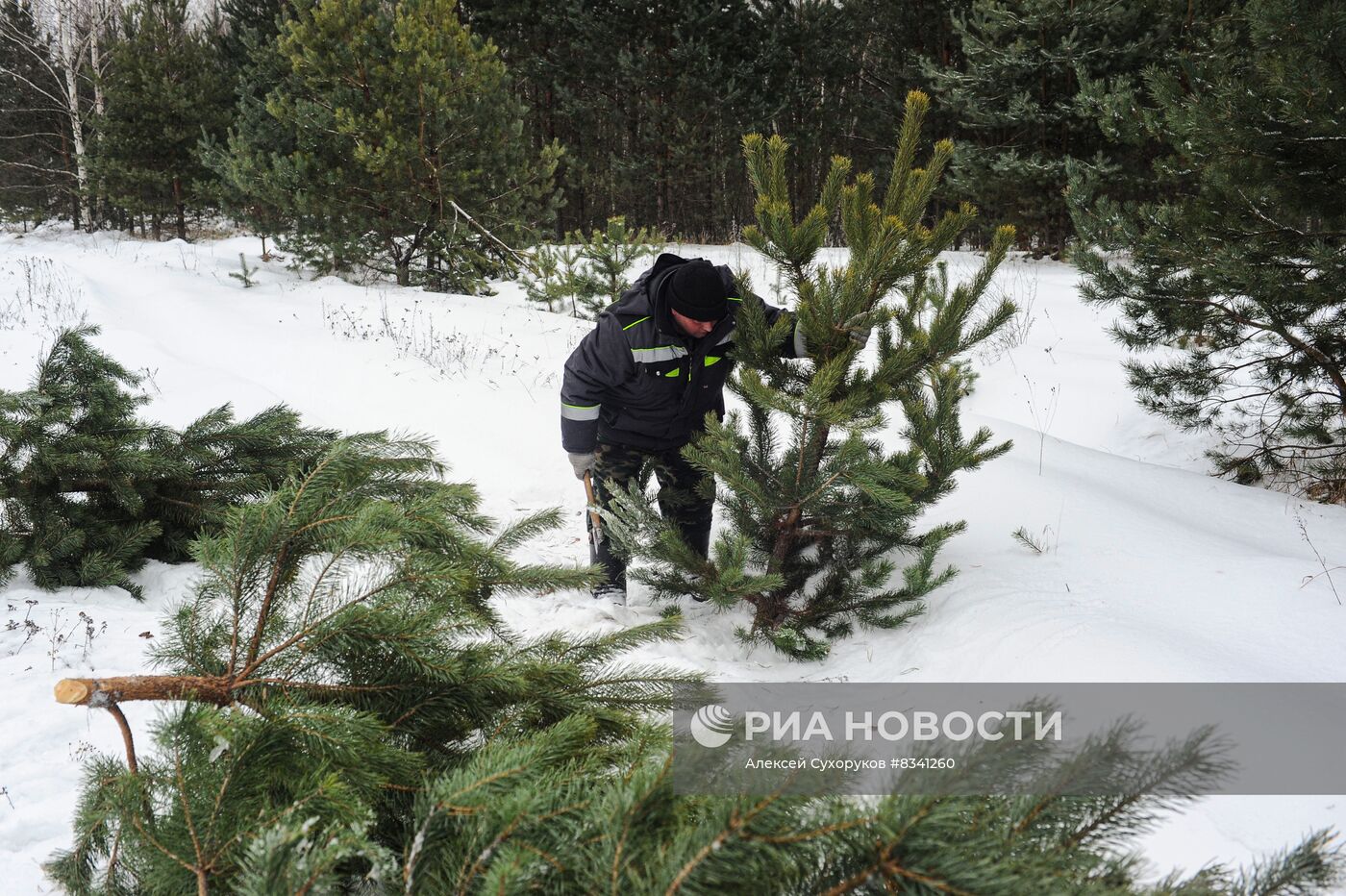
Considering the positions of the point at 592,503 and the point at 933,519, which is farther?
the point at 933,519

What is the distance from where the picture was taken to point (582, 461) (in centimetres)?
→ 406

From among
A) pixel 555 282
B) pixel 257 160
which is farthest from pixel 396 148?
pixel 555 282

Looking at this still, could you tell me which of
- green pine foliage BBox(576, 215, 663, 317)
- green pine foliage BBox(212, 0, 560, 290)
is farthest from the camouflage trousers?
green pine foliage BBox(212, 0, 560, 290)

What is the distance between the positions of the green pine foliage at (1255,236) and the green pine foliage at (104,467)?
5452 millimetres

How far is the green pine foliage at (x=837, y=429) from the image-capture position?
3014 millimetres

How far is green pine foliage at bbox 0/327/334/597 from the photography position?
292 centimetres

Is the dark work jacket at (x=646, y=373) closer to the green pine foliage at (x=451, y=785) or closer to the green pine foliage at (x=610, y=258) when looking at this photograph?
the green pine foliage at (x=451, y=785)

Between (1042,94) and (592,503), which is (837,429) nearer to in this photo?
(592,503)

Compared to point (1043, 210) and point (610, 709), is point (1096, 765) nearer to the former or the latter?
point (610, 709)

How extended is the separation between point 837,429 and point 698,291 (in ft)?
2.95

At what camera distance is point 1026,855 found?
2.72 ft

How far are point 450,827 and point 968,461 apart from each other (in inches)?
118

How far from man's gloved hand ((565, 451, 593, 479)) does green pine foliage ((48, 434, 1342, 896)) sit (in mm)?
2440

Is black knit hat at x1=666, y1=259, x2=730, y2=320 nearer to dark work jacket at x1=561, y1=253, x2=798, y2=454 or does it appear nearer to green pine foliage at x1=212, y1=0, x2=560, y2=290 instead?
dark work jacket at x1=561, y1=253, x2=798, y2=454
